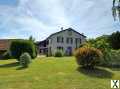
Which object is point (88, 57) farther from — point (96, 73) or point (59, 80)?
point (59, 80)

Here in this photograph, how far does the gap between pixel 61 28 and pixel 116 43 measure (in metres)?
16.6

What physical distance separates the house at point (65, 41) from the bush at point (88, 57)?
35494 millimetres

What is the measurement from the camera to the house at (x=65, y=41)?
58.1 m

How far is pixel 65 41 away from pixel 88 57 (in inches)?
1485

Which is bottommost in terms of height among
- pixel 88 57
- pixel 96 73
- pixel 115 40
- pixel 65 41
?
pixel 96 73

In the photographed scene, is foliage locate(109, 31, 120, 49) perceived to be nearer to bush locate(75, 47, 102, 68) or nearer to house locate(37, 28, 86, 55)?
house locate(37, 28, 86, 55)

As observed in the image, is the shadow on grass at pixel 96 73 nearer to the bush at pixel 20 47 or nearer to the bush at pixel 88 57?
the bush at pixel 88 57

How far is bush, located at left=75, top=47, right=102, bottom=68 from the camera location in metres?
21.7

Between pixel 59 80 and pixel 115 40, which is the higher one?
pixel 115 40

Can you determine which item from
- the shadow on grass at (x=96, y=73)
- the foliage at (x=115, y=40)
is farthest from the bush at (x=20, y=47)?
the foliage at (x=115, y=40)

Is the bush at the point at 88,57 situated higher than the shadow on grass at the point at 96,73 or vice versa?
the bush at the point at 88,57

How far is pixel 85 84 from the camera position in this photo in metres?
15.8

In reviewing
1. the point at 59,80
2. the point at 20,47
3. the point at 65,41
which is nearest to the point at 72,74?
the point at 59,80

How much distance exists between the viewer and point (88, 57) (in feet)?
71.0
